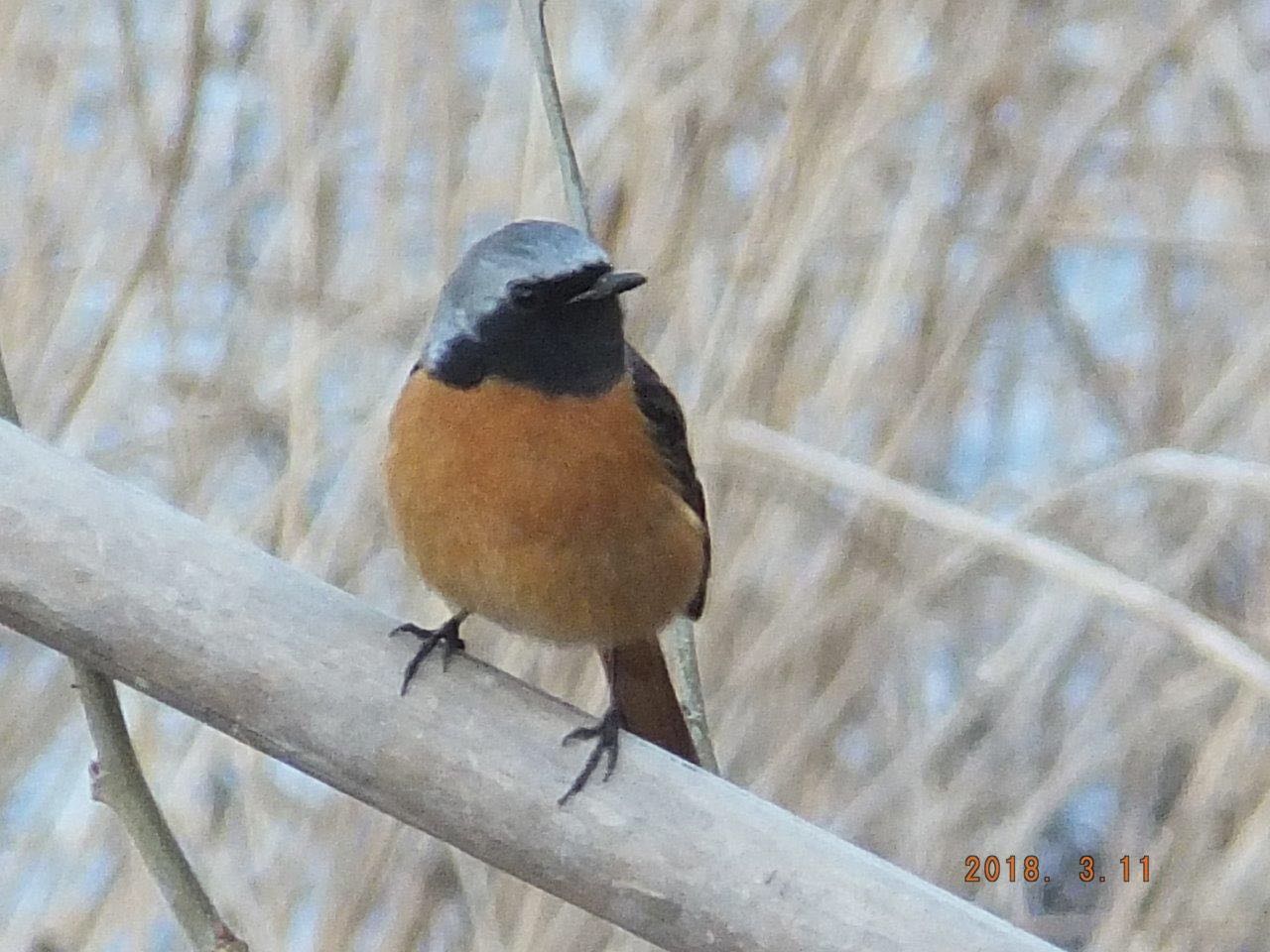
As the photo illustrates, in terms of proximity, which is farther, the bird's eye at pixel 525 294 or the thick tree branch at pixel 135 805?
the bird's eye at pixel 525 294

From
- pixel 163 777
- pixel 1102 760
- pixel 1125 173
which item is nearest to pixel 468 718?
pixel 163 777

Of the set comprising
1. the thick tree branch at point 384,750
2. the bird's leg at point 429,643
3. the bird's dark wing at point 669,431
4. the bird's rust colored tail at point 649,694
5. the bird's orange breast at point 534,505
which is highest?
the bird's dark wing at point 669,431

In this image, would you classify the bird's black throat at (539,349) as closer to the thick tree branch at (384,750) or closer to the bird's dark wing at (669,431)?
the bird's dark wing at (669,431)

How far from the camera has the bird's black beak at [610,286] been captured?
107 centimetres

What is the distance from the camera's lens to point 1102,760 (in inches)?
70.1

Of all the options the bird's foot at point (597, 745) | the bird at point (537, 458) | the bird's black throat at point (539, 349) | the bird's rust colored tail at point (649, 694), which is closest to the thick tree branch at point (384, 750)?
the bird's foot at point (597, 745)

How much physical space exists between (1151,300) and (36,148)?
4.63 ft

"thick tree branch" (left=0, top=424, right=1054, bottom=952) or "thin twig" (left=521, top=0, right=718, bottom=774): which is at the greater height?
"thin twig" (left=521, top=0, right=718, bottom=774)

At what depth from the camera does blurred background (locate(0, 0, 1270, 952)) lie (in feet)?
5.39

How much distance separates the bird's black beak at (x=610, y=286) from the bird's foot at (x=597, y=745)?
31cm

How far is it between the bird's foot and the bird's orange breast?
0.50ft

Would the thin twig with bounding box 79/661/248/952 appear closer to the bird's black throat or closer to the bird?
the bird

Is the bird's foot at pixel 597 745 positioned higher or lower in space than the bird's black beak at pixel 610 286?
lower

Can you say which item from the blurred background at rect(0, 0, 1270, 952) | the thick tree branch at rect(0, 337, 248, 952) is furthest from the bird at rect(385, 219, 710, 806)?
the blurred background at rect(0, 0, 1270, 952)
